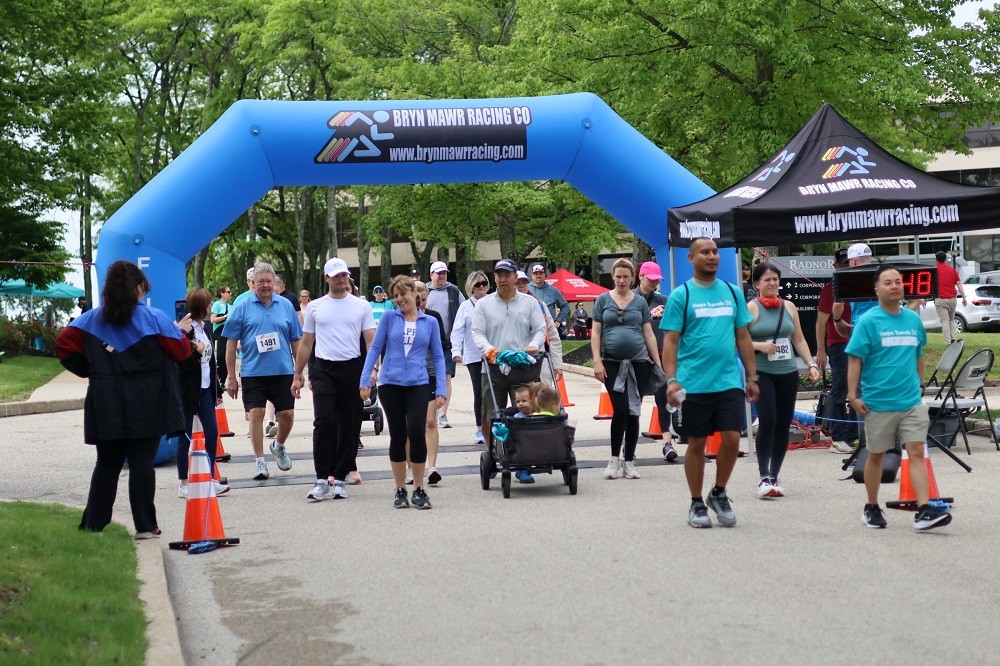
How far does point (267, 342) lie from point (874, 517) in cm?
557

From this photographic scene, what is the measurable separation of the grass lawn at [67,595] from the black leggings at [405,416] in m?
2.24

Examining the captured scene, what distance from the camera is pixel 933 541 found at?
8164mm

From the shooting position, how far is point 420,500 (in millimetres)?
10117

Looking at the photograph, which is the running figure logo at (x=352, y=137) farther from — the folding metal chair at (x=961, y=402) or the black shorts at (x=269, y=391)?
the folding metal chair at (x=961, y=402)

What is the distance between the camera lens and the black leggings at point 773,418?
399 inches

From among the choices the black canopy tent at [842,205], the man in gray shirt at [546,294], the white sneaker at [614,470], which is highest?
the black canopy tent at [842,205]

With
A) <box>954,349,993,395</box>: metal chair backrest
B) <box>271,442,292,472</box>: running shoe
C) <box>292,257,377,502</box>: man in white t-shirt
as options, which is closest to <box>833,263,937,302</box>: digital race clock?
<box>954,349,993,395</box>: metal chair backrest

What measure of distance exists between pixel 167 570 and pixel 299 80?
3949cm

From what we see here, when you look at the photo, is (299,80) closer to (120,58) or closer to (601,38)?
(120,58)

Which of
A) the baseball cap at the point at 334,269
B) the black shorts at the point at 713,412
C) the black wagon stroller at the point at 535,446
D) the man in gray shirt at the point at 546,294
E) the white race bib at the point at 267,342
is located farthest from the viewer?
the man in gray shirt at the point at 546,294

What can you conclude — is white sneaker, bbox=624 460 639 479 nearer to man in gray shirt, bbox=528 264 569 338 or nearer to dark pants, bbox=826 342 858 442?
dark pants, bbox=826 342 858 442

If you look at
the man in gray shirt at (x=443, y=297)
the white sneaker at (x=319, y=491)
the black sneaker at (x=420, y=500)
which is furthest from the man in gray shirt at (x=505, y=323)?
the man in gray shirt at (x=443, y=297)

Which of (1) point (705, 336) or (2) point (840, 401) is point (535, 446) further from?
(2) point (840, 401)

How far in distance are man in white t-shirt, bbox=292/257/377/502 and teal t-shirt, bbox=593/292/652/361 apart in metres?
2.06
